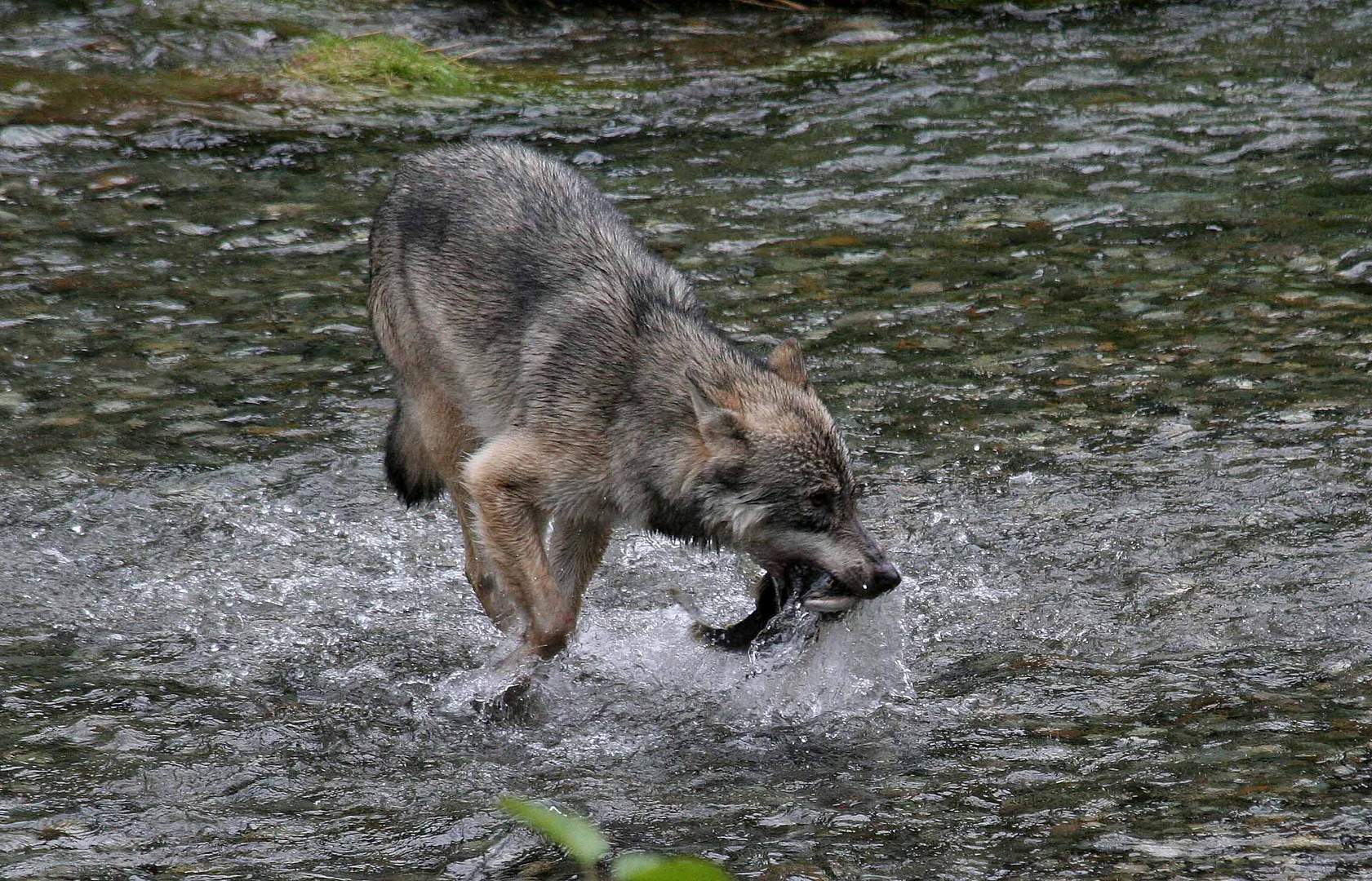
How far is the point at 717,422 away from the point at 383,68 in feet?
31.3

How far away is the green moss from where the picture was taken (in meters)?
13.9

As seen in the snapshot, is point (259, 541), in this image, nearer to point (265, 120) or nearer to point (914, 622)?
point (914, 622)

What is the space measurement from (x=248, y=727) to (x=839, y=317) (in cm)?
490

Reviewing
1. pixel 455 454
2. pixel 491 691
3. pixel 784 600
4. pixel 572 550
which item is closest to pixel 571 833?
pixel 784 600

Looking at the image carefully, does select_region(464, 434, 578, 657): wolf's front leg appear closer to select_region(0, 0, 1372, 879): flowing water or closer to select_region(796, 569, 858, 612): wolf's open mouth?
select_region(0, 0, 1372, 879): flowing water

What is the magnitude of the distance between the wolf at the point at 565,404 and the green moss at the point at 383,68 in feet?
22.9

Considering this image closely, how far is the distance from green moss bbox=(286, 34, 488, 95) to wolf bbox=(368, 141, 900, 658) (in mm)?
6992

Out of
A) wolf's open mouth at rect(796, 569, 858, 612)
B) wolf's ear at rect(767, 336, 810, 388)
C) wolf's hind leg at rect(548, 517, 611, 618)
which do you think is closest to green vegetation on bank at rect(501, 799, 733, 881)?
wolf's open mouth at rect(796, 569, 858, 612)

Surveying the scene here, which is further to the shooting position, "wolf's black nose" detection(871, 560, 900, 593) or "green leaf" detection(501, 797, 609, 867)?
"wolf's black nose" detection(871, 560, 900, 593)

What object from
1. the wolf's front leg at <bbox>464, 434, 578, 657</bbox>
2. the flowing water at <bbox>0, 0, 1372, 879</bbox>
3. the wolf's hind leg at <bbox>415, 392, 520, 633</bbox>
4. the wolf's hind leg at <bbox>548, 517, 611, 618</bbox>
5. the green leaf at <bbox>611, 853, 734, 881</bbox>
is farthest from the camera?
the wolf's hind leg at <bbox>415, 392, 520, 633</bbox>

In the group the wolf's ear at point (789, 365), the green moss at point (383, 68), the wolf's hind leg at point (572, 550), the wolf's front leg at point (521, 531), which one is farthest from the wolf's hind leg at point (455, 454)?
the green moss at point (383, 68)

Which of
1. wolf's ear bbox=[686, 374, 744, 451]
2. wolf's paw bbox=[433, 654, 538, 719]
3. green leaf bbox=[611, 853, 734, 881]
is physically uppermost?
green leaf bbox=[611, 853, 734, 881]

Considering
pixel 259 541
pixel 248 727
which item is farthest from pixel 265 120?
pixel 248 727

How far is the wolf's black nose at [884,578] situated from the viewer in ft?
17.8
